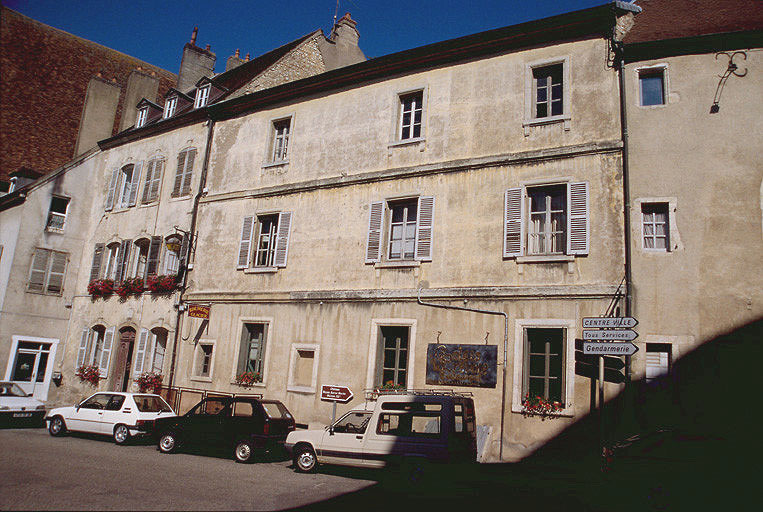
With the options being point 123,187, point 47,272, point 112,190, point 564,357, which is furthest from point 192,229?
point 564,357

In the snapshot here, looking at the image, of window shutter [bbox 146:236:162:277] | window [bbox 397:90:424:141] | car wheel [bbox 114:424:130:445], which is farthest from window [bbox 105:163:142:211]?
window [bbox 397:90:424:141]

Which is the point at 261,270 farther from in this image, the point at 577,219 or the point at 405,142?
the point at 577,219

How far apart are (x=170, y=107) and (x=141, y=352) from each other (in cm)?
1026

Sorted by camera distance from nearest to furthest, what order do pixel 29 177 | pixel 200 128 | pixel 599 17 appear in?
1. pixel 599 17
2. pixel 200 128
3. pixel 29 177

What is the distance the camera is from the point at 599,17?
13.4m

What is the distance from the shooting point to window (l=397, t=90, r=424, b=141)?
16031 millimetres

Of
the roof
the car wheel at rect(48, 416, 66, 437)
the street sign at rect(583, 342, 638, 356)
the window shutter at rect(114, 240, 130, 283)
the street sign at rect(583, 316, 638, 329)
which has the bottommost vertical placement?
the car wheel at rect(48, 416, 66, 437)

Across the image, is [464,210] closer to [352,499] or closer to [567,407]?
[567,407]

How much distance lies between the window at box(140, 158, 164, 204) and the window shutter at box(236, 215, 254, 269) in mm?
5462

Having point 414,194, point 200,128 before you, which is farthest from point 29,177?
point 414,194

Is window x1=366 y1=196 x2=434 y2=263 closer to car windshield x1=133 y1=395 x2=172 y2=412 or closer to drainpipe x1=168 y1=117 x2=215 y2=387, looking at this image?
car windshield x1=133 y1=395 x2=172 y2=412

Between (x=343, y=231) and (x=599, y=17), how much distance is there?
8278 mm

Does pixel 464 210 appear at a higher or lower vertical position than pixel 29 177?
lower

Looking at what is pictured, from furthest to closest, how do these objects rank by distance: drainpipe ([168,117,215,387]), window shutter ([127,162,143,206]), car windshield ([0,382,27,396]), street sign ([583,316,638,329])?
window shutter ([127,162,143,206]) → drainpipe ([168,117,215,387]) → car windshield ([0,382,27,396]) → street sign ([583,316,638,329])
